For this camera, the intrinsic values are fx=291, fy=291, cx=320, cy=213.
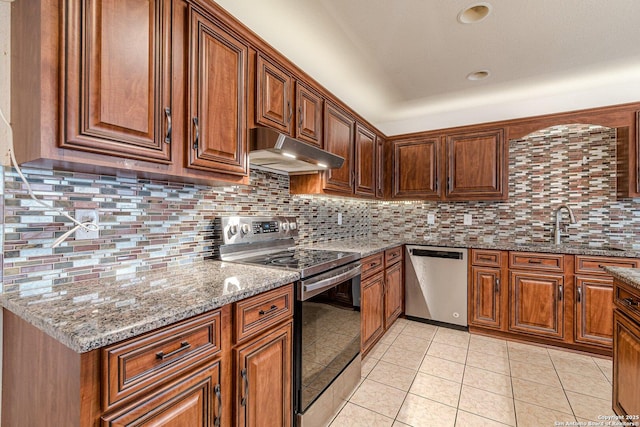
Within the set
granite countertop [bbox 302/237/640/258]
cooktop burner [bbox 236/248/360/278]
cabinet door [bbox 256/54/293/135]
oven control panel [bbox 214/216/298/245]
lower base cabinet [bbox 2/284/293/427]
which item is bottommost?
lower base cabinet [bbox 2/284/293/427]

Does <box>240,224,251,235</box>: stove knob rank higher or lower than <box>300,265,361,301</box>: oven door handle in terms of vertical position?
higher

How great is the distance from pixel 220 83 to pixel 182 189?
618 millimetres

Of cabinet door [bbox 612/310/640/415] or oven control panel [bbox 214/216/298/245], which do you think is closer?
cabinet door [bbox 612/310/640/415]

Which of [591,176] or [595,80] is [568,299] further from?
[595,80]

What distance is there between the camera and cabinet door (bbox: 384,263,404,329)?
2777 millimetres

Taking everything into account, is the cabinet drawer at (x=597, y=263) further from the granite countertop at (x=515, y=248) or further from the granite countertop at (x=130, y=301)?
the granite countertop at (x=130, y=301)

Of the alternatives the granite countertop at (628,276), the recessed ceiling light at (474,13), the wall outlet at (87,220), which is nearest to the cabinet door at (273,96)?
the wall outlet at (87,220)

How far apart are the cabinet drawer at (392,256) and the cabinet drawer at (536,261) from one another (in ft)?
3.36

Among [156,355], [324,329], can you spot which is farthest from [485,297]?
[156,355]

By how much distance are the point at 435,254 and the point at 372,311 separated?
1.06 meters

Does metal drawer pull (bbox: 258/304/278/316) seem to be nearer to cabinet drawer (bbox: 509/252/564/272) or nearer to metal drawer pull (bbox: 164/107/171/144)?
metal drawer pull (bbox: 164/107/171/144)

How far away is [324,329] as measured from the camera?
65.9 inches

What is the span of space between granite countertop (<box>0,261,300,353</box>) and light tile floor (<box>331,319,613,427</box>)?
3.74 ft

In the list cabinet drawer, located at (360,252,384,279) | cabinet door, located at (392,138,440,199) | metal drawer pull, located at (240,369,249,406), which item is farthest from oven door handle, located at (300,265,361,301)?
cabinet door, located at (392,138,440,199)
